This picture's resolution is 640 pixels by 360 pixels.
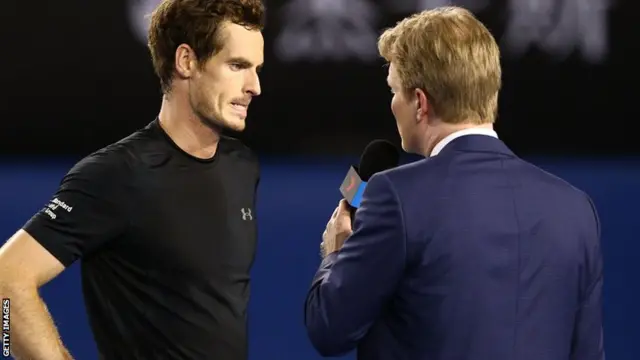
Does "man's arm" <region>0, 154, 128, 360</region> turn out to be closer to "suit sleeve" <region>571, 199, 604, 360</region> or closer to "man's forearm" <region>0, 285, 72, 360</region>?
"man's forearm" <region>0, 285, 72, 360</region>

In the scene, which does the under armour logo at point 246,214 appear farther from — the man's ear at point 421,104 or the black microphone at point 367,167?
the man's ear at point 421,104

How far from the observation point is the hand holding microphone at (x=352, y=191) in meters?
1.41

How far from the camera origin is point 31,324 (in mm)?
1470

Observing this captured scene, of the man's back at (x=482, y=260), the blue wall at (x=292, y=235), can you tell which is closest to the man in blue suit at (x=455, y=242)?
the man's back at (x=482, y=260)

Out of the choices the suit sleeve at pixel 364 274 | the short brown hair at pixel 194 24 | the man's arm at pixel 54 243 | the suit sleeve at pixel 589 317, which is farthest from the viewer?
the short brown hair at pixel 194 24

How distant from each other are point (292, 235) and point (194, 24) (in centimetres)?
127

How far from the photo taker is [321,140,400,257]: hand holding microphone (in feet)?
4.64

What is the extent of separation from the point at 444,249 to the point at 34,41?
1.76 m

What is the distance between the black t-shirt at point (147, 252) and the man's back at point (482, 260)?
0.33 meters

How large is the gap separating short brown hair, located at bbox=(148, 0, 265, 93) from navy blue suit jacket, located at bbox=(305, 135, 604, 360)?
1.57 ft

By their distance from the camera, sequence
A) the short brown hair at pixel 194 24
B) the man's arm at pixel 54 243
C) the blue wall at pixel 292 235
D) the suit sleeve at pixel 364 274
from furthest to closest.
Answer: the blue wall at pixel 292 235 → the short brown hair at pixel 194 24 → the man's arm at pixel 54 243 → the suit sleeve at pixel 364 274

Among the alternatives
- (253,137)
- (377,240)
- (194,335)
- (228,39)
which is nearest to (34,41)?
(253,137)

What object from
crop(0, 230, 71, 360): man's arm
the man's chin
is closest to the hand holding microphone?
the man's chin

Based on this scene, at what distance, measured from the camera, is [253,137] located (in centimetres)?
278
